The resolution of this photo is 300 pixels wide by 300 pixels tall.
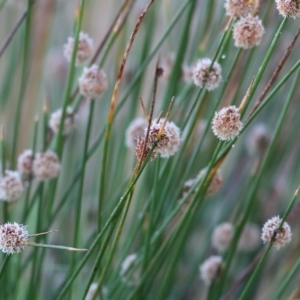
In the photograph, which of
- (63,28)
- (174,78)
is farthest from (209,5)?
(63,28)

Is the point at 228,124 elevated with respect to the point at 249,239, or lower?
elevated

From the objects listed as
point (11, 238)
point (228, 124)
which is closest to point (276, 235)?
point (228, 124)

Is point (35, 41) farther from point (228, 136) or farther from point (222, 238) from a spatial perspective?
point (228, 136)

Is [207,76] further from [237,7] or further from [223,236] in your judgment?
[223,236]

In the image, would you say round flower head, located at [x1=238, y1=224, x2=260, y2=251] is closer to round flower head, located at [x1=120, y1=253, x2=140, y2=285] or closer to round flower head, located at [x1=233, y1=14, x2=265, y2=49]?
round flower head, located at [x1=120, y1=253, x2=140, y2=285]

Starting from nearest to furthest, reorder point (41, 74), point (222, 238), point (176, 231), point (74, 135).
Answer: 1. point (176, 231)
2. point (222, 238)
3. point (74, 135)
4. point (41, 74)
